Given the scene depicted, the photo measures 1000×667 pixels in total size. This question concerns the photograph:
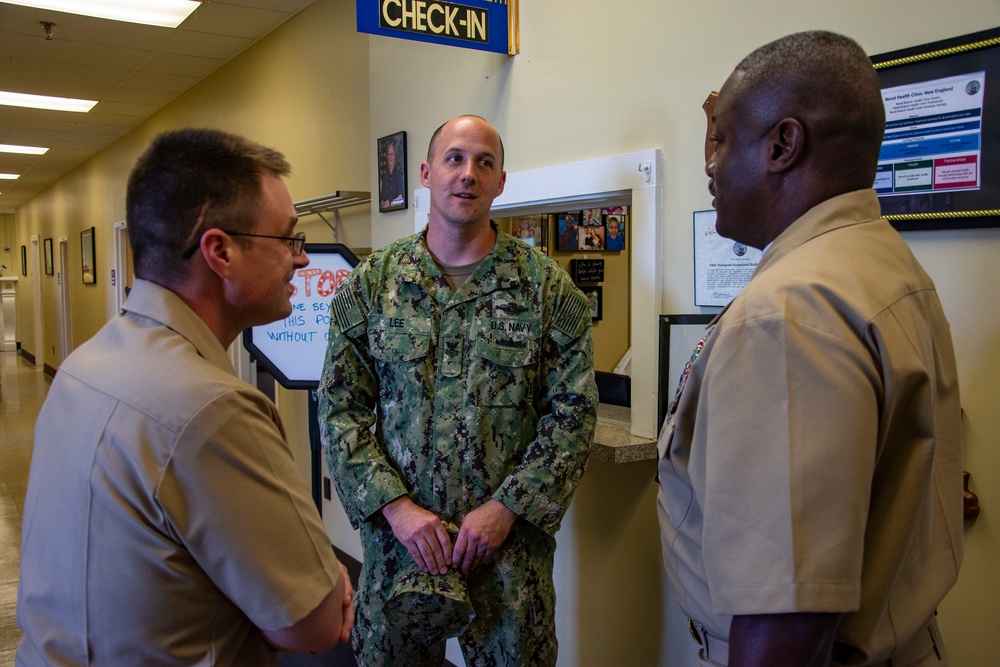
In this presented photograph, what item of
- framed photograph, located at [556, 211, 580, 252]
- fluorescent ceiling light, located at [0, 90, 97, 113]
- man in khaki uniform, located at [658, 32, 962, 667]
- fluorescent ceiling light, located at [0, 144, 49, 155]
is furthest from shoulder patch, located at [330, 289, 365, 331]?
fluorescent ceiling light, located at [0, 144, 49, 155]

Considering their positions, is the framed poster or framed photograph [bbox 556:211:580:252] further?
framed photograph [bbox 556:211:580:252]

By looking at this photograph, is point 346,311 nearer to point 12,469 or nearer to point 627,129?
point 627,129

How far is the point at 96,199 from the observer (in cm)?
888

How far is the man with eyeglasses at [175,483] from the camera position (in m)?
0.87

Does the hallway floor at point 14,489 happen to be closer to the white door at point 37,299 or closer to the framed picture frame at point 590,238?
the white door at point 37,299

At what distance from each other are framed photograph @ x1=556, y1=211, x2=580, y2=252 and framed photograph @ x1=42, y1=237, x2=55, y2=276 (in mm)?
11040

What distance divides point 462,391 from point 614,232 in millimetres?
1934

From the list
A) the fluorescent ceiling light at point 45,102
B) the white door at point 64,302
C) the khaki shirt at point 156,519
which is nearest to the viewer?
the khaki shirt at point 156,519

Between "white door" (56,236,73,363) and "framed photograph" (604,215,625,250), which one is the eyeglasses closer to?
"framed photograph" (604,215,625,250)

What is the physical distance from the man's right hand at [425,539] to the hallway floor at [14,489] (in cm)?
141

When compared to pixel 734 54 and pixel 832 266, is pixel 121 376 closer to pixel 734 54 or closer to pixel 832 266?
pixel 832 266

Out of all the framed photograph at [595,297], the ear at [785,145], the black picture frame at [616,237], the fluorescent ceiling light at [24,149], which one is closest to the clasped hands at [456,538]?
the ear at [785,145]

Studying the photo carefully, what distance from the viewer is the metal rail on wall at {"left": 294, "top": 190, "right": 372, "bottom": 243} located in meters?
3.51

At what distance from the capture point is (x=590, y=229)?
3361mm
